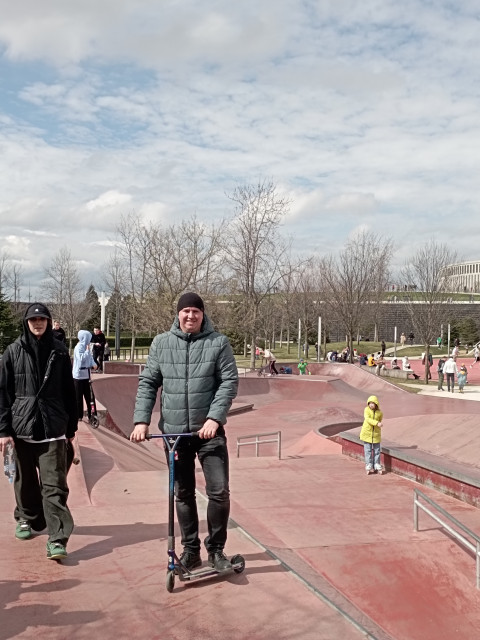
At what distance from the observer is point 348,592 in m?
4.64

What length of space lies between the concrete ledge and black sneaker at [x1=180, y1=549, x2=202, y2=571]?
13.8 ft

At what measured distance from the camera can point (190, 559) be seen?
4031 millimetres

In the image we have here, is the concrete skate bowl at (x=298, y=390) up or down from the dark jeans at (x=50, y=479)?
down

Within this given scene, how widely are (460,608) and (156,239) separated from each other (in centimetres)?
3146

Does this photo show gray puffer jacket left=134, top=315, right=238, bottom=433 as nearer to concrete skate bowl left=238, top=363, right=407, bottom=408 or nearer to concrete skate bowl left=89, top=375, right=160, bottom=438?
concrete skate bowl left=89, top=375, right=160, bottom=438

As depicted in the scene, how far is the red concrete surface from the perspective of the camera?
346 centimetres

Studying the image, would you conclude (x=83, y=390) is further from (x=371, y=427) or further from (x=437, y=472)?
(x=437, y=472)

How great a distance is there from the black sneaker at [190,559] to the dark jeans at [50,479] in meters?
0.78

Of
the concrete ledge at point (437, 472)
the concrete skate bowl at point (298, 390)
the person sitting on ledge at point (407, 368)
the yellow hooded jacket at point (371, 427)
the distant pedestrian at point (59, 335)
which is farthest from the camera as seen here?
the person sitting on ledge at point (407, 368)

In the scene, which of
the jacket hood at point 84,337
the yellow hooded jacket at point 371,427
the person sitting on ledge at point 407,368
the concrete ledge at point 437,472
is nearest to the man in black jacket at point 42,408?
the jacket hood at point 84,337

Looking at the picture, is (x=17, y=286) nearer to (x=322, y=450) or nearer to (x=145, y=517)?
(x=322, y=450)

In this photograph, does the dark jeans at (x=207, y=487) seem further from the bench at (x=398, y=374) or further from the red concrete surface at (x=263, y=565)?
the bench at (x=398, y=374)

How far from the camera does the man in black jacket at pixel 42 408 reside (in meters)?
4.22

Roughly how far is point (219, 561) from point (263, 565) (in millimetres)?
392
